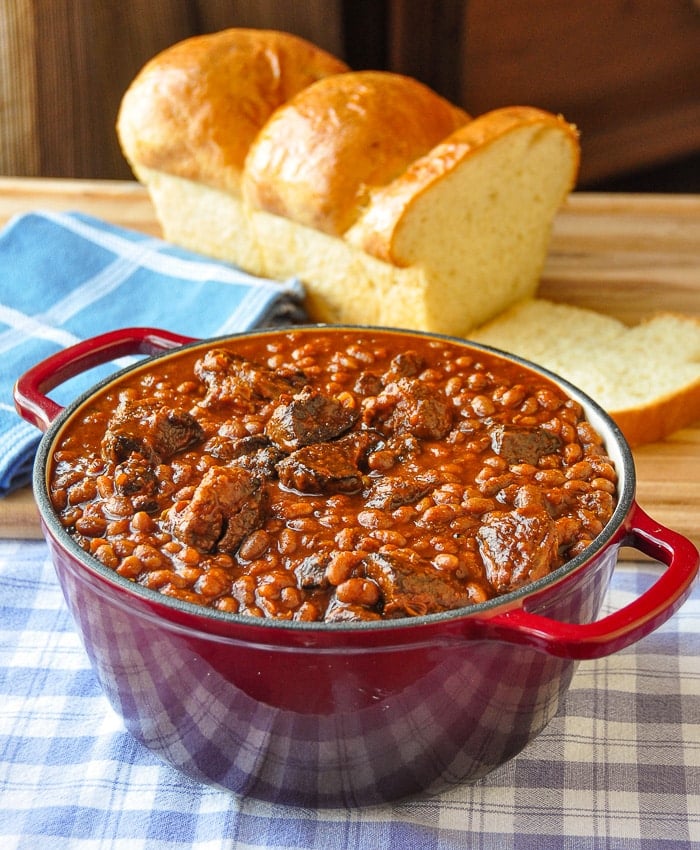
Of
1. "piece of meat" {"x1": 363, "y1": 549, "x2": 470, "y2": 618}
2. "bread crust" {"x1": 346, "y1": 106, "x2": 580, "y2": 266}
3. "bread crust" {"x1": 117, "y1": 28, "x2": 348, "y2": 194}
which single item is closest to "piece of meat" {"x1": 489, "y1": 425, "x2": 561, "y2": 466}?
"piece of meat" {"x1": 363, "y1": 549, "x2": 470, "y2": 618}

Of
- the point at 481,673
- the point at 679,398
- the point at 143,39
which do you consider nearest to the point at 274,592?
the point at 481,673

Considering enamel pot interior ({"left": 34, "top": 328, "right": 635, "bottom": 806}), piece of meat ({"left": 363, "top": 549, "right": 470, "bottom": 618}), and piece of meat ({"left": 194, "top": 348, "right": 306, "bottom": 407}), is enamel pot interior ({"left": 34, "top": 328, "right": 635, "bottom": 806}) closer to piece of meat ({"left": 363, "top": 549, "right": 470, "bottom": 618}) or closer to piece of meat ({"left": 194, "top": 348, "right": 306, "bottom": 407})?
piece of meat ({"left": 363, "top": 549, "right": 470, "bottom": 618})

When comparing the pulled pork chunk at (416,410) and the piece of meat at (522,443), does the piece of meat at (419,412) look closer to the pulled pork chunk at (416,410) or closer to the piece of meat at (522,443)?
the pulled pork chunk at (416,410)

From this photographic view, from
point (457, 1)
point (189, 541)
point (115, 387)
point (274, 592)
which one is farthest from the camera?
point (457, 1)

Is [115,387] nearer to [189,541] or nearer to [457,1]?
[189,541]

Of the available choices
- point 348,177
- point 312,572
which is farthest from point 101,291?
point 312,572

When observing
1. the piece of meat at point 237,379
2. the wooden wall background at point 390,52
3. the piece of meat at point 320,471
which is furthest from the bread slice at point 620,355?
the wooden wall background at point 390,52
